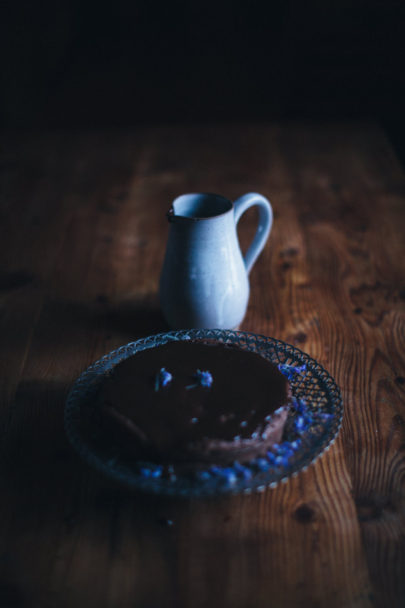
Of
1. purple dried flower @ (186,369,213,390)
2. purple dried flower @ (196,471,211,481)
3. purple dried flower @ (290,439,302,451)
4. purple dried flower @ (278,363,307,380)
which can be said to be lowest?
purple dried flower @ (196,471,211,481)

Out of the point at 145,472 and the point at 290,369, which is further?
the point at 290,369

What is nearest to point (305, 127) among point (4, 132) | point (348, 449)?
point (4, 132)

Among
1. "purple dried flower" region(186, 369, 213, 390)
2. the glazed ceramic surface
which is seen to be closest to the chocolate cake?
"purple dried flower" region(186, 369, 213, 390)

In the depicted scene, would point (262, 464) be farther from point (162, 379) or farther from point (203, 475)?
point (162, 379)

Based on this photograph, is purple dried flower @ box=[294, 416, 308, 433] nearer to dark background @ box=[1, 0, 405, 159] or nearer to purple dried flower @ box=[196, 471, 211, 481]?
purple dried flower @ box=[196, 471, 211, 481]

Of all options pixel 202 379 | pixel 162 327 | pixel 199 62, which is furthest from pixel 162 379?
pixel 199 62

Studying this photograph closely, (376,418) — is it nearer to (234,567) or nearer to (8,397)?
(234,567)
